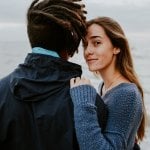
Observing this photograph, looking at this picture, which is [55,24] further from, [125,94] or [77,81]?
[125,94]

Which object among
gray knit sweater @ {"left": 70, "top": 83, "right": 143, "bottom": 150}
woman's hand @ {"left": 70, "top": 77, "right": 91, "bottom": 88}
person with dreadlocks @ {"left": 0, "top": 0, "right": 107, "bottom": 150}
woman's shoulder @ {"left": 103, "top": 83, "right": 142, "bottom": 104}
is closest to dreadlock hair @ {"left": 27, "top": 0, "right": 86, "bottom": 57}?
person with dreadlocks @ {"left": 0, "top": 0, "right": 107, "bottom": 150}

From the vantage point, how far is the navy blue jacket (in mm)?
2410

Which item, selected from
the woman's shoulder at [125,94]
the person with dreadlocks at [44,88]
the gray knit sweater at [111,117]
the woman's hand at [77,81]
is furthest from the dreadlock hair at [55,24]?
the woman's shoulder at [125,94]

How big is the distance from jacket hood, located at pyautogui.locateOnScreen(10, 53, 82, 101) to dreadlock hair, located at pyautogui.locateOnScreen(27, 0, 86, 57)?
68mm

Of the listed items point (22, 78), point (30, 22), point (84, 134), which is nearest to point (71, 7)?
point (30, 22)

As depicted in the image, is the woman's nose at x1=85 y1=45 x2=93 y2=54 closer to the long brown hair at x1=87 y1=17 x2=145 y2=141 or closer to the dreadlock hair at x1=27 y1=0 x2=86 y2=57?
the long brown hair at x1=87 y1=17 x2=145 y2=141

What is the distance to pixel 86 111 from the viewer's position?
2.55 metres

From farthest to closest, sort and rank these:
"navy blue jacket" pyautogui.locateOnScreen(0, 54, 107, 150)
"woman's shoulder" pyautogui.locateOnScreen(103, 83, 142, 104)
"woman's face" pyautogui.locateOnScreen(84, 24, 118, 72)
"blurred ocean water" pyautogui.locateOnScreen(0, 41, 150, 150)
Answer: "blurred ocean water" pyautogui.locateOnScreen(0, 41, 150, 150) < "woman's face" pyautogui.locateOnScreen(84, 24, 118, 72) < "woman's shoulder" pyautogui.locateOnScreen(103, 83, 142, 104) < "navy blue jacket" pyautogui.locateOnScreen(0, 54, 107, 150)

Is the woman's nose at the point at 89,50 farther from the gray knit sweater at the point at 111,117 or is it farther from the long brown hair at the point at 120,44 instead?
the gray knit sweater at the point at 111,117

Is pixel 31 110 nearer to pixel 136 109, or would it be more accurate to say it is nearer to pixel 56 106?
pixel 56 106

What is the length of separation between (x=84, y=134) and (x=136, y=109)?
1.26ft

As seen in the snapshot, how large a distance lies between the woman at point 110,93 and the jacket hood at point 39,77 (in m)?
0.09

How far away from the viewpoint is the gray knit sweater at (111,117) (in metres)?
2.53

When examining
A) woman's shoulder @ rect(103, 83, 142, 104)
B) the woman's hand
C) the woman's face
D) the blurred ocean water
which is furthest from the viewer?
the blurred ocean water
